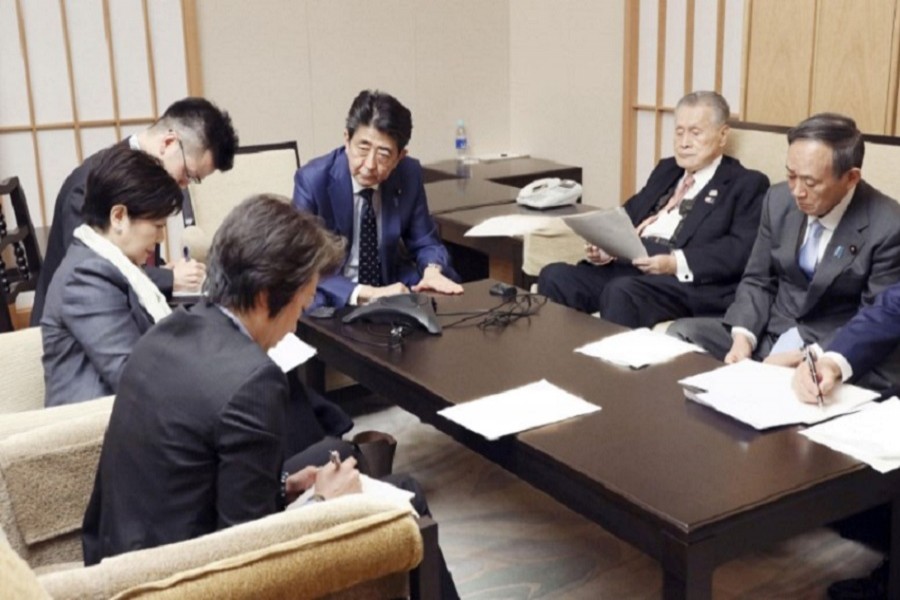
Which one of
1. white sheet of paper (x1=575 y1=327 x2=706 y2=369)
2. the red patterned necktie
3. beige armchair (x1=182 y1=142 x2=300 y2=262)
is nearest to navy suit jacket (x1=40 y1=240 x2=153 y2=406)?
white sheet of paper (x1=575 y1=327 x2=706 y2=369)

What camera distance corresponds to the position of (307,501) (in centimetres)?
163

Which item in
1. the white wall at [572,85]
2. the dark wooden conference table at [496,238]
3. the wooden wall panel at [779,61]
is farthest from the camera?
the white wall at [572,85]

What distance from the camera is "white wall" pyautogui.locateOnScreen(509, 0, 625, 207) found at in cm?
488

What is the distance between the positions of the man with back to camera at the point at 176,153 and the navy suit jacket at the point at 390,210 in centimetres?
39

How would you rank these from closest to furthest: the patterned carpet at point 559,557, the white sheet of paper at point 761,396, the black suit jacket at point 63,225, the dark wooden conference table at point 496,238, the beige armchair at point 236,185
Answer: the white sheet of paper at point 761,396
the patterned carpet at point 559,557
the black suit jacket at point 63,225
the dark wooden conference table at point 496,238
the beige armchair at point 236,185

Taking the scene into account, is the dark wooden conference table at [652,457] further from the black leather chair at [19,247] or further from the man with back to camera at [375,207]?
the black leather chair at [19,247]

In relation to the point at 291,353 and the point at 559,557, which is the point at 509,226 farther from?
the point at 559,557

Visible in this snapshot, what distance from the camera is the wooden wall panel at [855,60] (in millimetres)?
3062

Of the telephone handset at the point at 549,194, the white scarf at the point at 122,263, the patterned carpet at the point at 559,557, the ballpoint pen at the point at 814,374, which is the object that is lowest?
the patterned carpet at the point at 559,557

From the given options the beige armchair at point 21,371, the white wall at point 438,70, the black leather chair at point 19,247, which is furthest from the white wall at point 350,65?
the beige armchair at point 21,371

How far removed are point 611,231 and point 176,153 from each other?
1.25 metres

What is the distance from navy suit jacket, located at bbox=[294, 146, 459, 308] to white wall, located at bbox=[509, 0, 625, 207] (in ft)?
6.75

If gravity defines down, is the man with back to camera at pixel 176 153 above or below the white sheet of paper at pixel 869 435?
above

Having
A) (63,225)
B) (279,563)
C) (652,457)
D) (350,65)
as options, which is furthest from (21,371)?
(350,65)
